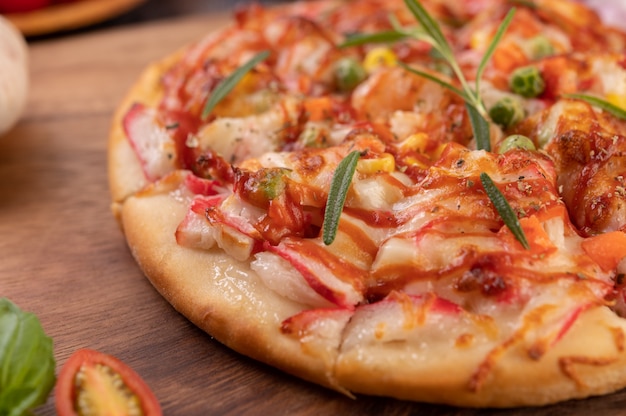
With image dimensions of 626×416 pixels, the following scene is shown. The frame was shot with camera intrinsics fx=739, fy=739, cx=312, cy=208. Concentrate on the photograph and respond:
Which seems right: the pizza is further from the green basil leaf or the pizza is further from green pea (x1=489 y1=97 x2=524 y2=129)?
the green basil leaf

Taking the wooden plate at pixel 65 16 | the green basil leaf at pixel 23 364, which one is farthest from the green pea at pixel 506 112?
the wooden plate at pixel 65 16

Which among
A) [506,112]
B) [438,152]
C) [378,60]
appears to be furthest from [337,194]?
[378,60]

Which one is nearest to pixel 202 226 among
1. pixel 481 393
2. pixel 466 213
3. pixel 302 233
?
pixel 302 233

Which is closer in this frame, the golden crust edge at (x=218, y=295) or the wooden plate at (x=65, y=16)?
the golden crust edge at (x=218, y=295)

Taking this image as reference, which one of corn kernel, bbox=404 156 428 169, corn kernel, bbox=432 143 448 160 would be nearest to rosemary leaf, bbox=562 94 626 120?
corn kernel, bbox=432 143 448 160

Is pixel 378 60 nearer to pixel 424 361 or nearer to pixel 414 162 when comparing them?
pixel 414 162

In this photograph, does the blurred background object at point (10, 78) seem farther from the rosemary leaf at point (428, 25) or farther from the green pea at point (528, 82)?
the green pea at point (528, 82)
